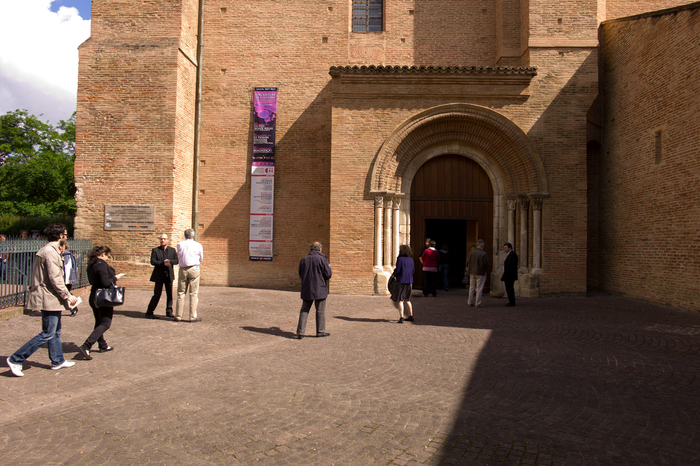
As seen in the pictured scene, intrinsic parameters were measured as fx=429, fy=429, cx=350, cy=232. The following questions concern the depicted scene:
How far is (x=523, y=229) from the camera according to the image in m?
12.4

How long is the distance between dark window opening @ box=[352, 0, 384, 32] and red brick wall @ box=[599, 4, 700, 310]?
7192 millimetres

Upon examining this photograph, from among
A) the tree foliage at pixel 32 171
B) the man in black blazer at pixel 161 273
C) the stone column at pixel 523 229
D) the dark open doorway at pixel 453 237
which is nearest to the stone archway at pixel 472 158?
the stone column at pixel 523 229

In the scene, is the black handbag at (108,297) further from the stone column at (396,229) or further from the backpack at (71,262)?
the stone column at (396,229)

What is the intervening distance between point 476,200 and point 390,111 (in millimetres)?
3735

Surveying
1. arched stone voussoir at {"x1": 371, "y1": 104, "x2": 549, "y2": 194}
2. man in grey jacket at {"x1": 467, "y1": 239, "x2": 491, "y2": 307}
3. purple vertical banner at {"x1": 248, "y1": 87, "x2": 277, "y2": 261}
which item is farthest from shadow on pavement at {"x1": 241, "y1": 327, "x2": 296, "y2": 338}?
purple vertical banner at {"x1": 248, "y1": 87, "x2": 277, "y2": 261}

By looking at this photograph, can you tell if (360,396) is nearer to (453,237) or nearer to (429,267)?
(429,267)

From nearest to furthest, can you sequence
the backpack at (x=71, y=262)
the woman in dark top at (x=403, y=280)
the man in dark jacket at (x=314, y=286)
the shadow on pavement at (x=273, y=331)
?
the man in dark jacket at (x=314, y=286)
the shadow on pavement at (x=273, y=331)
the backpack at (x=71, y=262)
the woman in dark top at (x=403, y=280)

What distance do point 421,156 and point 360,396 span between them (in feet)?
31.6

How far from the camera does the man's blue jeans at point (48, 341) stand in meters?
4.88

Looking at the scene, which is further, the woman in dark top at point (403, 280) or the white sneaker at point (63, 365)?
the woman in dark top at point (403, 280)

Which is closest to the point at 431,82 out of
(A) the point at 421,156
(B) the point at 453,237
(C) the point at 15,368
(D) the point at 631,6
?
(A) the point at 421,156

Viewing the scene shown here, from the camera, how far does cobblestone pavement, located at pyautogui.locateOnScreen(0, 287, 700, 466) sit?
3.26 m

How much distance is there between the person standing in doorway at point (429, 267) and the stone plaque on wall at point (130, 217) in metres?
7.83

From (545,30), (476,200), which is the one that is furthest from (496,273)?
(545,30)
